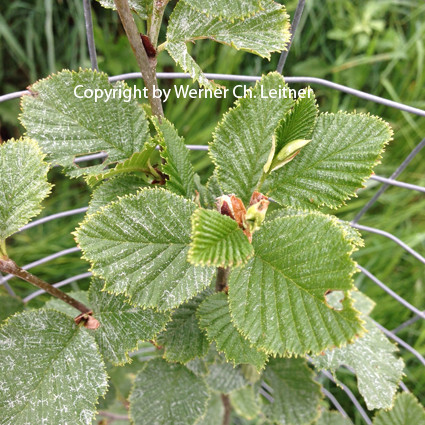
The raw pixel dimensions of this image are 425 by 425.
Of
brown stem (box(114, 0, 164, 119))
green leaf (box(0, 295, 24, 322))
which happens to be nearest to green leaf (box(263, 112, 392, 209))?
brown stem (box(114, 0, 164, 119))

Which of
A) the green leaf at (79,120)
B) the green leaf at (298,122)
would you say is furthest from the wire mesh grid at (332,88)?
the green leaf at (298,122)

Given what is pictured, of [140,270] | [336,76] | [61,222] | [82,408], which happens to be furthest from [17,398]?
[336,76]

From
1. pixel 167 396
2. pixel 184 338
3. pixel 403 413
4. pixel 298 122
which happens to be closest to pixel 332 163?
pixel 298 122

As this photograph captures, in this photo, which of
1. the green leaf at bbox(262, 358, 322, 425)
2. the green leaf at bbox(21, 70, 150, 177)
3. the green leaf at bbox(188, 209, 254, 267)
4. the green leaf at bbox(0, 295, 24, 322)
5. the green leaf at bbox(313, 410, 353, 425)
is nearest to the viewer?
the green leaf at bbox(188, 209, 254, 267)

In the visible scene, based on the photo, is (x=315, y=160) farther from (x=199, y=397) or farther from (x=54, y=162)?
(x=199, y=397)

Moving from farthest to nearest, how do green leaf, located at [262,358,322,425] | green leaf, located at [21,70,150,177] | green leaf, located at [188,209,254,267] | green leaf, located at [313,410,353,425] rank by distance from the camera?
1. green leaf, located at [313,410,353,425]
2. green leaf, located at [262,358,322,425]
3. green leaf, located at [21,70,150,177]
4. green leaf, located at [188,209,254,267]

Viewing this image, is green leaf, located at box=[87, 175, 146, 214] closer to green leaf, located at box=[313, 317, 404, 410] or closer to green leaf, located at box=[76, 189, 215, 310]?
green leaf, located at box=[76, 189, 215, 310]

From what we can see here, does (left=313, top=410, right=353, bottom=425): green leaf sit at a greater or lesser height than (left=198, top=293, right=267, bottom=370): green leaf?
lesser

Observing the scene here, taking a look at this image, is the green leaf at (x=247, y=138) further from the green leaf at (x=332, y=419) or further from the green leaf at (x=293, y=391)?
the green leaf at (x=332, y=419)
